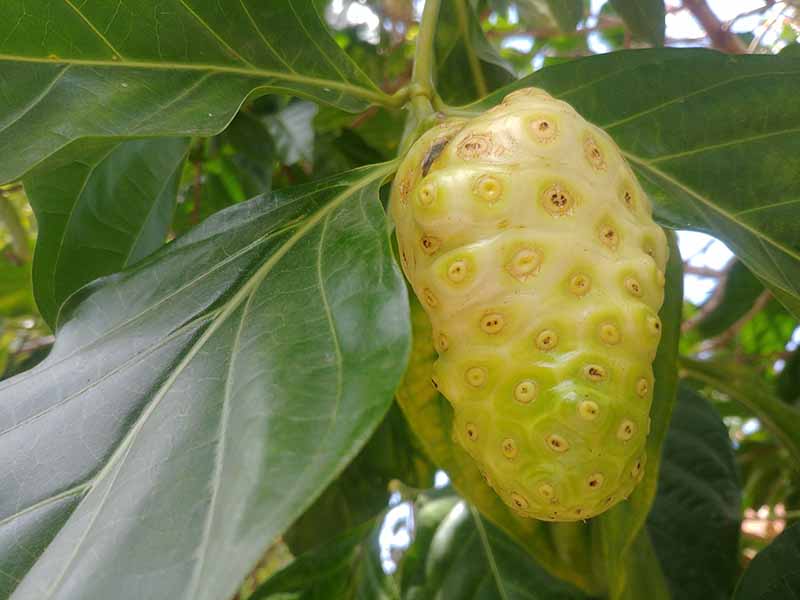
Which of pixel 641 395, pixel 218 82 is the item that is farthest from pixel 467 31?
pixel 641 395

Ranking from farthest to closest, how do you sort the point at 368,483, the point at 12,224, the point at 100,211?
the point at 12,224 → the point at 368,483 → the point at 100,211

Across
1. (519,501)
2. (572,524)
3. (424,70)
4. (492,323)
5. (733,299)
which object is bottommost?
(733,299)

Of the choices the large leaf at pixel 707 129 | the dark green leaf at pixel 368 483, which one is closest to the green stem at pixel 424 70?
the large leaf at pixel 707 129

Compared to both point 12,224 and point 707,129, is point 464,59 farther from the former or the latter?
point 12,224

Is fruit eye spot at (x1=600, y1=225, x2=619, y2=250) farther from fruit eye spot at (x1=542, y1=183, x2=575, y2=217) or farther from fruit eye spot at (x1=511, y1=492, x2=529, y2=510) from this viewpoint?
fruit eye spot at (x1=511, y1=492, x2=529, y2=510)

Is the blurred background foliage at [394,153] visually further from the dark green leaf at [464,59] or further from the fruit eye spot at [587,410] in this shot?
the fruit eye spot at [587,410]

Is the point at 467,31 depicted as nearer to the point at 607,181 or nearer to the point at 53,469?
the point at 607,181

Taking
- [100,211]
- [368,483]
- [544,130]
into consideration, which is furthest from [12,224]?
[544,130]

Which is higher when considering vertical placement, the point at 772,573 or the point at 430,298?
the point at 430,298
